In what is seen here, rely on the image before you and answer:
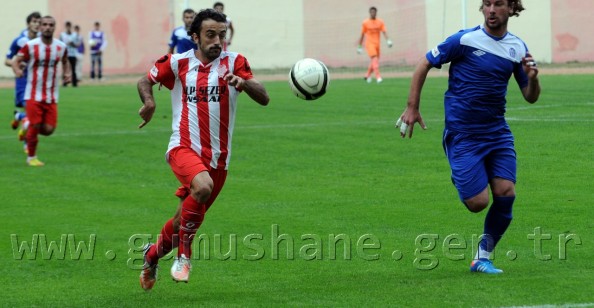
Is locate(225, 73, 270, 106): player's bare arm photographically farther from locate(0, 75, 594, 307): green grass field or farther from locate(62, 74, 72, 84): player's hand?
locate(62, 74, 72, 84): player's hand

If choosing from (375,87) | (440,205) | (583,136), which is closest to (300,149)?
(583,136)

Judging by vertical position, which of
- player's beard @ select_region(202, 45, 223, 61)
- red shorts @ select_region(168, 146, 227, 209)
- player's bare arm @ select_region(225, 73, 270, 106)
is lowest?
red shorts @ select_region(168, 146, 227, 209)

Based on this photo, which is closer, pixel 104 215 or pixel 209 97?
pixel 209 97

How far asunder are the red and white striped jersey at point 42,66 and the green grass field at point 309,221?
1.03 meters

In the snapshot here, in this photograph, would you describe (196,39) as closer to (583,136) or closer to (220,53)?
(220,53)

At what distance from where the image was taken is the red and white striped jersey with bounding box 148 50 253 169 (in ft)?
26.8

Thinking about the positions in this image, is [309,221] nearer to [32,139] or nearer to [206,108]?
[206,108]

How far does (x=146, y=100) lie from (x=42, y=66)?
9332mm

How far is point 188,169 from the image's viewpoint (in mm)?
7918

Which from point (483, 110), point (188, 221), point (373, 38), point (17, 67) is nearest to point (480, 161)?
point (483, 110)

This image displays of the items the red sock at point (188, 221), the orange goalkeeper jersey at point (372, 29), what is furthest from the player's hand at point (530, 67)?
the orange goalkeeper jersey at point (372, 29)

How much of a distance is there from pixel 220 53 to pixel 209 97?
34 cm

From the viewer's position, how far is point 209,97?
8.18 m

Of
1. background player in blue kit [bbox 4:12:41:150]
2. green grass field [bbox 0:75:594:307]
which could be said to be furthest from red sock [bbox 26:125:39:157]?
background player in blue kit [bbox 4:12:41:150]
